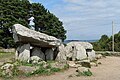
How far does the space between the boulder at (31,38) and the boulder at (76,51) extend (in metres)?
2.43

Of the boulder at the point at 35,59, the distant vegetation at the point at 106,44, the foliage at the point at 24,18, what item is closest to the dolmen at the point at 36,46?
the boulder at the point at 35,59

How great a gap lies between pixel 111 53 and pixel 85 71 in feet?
39.4

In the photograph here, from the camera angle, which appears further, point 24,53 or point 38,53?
point 38,53

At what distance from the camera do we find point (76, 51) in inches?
719

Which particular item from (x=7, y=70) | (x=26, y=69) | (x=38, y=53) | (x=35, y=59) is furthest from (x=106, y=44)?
(x=7, y=70)

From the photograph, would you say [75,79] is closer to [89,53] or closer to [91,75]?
[91,75]

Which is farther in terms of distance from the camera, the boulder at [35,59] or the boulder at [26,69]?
the boulder at [35,59]

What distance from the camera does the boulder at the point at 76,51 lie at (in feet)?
59.0

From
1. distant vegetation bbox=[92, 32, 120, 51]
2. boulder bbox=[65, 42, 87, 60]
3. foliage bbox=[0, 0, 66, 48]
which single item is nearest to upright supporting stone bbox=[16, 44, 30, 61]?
boulder bbox=[65, 42, 87, 60]

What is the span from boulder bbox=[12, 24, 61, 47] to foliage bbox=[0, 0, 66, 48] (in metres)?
14.4

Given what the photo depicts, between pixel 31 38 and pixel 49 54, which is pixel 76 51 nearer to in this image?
pixel 49 54

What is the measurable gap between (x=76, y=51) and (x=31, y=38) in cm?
422

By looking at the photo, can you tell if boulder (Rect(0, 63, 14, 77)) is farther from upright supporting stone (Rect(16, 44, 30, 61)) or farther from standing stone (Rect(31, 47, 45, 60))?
standing stone (Rect(31, 47, 45, 60))

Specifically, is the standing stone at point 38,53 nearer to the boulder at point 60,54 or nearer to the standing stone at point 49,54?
the standing stone at point 49,54
